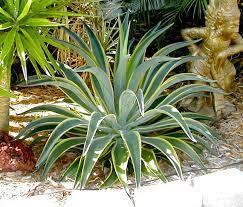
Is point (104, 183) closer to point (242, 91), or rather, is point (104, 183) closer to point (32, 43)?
point (32, 43)

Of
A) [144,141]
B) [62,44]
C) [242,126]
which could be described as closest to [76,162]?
[144,141]

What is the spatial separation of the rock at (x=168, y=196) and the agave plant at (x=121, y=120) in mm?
100

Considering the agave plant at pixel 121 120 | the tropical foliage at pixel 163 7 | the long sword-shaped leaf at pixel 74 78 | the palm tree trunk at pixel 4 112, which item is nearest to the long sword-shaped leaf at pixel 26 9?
the agave plant at pixel 121 120

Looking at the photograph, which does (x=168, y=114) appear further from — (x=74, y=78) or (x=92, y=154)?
(x=74, y=78)

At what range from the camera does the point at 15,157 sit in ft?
12.6

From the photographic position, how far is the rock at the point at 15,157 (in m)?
3.83

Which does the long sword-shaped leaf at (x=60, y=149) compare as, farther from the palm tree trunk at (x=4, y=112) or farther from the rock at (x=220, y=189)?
the rock at (x=220, y=189)

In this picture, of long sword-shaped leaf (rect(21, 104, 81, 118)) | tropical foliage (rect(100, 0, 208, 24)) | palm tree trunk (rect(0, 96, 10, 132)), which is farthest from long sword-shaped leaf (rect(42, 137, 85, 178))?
tropical foliage (rect(100, 0, 208, 24))

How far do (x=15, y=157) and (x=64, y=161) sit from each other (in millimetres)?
391

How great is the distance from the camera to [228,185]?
143 inches

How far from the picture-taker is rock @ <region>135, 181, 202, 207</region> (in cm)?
344

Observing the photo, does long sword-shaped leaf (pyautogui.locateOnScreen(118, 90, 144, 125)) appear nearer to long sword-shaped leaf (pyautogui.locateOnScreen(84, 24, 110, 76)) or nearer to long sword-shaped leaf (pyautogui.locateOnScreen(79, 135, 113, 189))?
long sword-shaped leaf (pyautogui.locateOnScreen(79, 135, 113, 189))

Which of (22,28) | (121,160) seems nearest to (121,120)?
(121,160)

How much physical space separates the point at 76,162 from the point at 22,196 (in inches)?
18.0
